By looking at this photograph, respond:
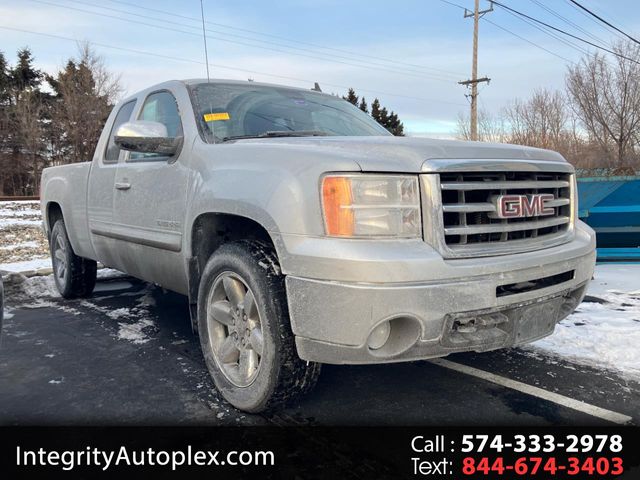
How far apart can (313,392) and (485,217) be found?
54.4 inches

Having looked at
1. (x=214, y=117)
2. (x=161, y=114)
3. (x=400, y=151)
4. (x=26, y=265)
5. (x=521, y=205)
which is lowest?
(x=26, y=265)

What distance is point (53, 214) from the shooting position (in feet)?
18.8

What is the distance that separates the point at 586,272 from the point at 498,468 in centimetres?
129

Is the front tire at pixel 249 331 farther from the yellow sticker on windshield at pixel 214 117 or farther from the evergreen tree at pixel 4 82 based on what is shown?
the evergreen tree at pixel 4 82

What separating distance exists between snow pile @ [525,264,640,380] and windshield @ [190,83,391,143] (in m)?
2.10

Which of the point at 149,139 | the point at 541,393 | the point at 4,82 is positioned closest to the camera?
the point at 541,393

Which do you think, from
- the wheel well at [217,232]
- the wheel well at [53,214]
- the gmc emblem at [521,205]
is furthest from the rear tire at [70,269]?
the gmc emblem at [521,205]

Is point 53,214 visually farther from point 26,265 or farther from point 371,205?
point 371,205

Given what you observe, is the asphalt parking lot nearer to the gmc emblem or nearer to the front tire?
the front tire

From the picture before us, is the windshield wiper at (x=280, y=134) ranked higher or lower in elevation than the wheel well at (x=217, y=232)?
higher

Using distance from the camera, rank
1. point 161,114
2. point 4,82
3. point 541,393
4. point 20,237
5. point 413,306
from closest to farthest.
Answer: point 413,306, point 541,393, point 161,114, point 20,237, point 4,82

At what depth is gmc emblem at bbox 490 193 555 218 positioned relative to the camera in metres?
2.47

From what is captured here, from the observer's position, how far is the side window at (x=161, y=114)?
3598 millimetres

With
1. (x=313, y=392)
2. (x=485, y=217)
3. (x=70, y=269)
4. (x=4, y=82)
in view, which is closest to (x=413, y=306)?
(x=485, y=217)
